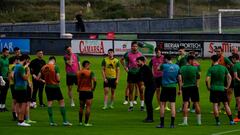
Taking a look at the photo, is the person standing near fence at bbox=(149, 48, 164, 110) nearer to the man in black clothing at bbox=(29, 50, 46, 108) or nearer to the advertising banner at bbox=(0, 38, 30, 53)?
the man in black clothing at bbox=(29, 50, 46, 108)

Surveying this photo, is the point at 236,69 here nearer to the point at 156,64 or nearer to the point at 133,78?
the point at 156,64

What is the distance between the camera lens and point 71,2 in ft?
297

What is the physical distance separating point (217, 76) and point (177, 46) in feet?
73.8

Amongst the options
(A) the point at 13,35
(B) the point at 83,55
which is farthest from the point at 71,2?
(B) the point at 83,55

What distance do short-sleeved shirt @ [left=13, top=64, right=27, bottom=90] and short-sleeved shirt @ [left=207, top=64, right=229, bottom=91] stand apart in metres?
5.66

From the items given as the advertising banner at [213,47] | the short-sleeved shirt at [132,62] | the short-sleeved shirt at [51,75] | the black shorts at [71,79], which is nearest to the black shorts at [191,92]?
the short-sleeved shirt at [51,75]

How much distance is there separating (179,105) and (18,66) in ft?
24.7

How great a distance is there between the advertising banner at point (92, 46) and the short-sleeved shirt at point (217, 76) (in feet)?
77.8

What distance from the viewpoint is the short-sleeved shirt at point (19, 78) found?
22062mm

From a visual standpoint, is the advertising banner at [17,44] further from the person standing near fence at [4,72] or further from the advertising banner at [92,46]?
the person standing near fence at [4,72]

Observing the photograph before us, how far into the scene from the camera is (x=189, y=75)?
22062 millimetres

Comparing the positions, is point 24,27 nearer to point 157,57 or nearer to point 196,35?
point 196,35

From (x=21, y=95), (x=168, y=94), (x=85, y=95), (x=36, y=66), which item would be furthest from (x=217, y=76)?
(x=36, y=66)

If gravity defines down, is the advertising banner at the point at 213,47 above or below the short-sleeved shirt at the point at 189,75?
Result: above
